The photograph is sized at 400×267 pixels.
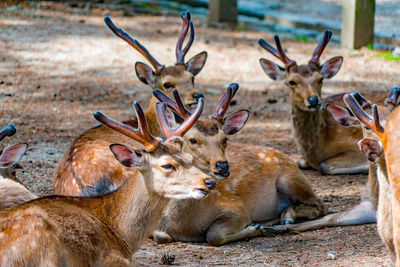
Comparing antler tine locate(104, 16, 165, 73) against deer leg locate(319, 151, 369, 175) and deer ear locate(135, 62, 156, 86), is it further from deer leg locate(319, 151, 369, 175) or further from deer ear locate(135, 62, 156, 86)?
deer leg locate(319, 151, 369, 175)

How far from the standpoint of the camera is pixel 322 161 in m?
9.15

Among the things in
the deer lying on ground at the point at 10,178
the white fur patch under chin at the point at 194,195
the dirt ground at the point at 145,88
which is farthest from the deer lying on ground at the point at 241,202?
the deer lying on ground at the point at 10,178

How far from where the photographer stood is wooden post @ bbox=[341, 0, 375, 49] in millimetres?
12445

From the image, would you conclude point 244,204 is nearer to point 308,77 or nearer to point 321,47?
point 308,77

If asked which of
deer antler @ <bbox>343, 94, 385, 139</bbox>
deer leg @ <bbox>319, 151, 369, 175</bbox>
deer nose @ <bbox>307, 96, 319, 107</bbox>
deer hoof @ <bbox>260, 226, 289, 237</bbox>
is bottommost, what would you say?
deer leg @ <bbox>319, 151, 369, 175</bbox>

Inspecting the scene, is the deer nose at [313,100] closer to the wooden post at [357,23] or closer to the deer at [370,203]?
the deer at [370,203]

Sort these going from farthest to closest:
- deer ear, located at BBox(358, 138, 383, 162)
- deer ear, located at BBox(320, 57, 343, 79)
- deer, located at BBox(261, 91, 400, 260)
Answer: deer ear, located at BBox(320, 57, 343, 79) → deer, located at BBox(261, 91, 400, 260) → deer ear, located at BBox(358, 138, 383, 162)

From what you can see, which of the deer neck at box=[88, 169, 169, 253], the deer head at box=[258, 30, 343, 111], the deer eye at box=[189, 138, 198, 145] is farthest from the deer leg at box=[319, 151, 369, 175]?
the deer neck at box=[88, 169, 169, 253]

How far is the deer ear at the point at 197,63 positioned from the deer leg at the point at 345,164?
6.09 ft

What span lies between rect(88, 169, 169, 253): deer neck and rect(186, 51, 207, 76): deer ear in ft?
11.5

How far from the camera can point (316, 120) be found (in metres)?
9.13

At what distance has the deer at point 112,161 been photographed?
6.48 metres

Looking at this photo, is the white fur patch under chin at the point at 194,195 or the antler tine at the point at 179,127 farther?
the antler tine at the point at 179,127

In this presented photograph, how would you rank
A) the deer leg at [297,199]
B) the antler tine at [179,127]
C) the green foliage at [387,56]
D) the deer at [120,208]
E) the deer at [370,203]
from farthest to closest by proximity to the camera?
the green foliage at [387,56], the deer leg at [297,199], the antler tine at [179,127], the deer at [370,203], the deer at [120,208]
